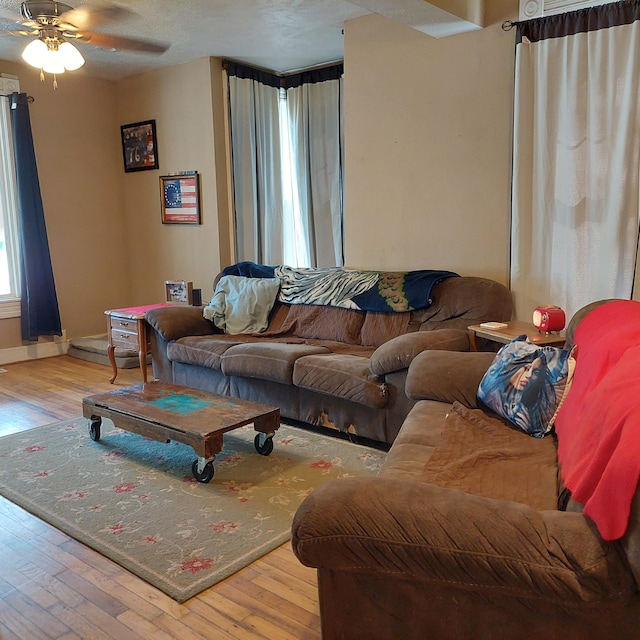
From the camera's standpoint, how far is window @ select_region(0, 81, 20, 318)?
5.03m

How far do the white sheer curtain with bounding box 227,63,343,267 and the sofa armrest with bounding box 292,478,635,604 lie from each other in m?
3.89

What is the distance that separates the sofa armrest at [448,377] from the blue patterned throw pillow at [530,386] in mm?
118

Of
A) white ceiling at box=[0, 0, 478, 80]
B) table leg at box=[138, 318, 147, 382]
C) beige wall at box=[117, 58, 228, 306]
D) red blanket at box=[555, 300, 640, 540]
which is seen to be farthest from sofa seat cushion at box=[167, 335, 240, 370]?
red blanket at box=[555, 300, 640, 540]

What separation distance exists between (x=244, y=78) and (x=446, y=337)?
335 cm

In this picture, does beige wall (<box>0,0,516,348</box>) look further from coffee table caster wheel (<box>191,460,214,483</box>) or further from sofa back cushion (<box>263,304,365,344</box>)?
coffee table caster wheel (<box>191,460,214,483</box>)

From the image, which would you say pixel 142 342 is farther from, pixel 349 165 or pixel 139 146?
pixel 139 146

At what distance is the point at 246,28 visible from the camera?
13.6 ft

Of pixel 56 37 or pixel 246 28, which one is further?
pixel 246 28

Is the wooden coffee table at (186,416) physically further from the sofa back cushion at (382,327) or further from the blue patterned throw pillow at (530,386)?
the blue patterned throw pillow at (530,386)

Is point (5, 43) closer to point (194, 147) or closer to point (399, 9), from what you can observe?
point (194, 147)

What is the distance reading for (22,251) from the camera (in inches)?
200

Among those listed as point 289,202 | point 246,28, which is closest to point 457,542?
point 246,28

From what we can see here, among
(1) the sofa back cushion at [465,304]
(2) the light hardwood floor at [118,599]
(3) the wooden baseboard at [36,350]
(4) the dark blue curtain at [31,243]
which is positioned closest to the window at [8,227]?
(4) the dark blue curtain at [31,243]

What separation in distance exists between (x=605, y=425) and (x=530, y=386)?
0.80 meters
